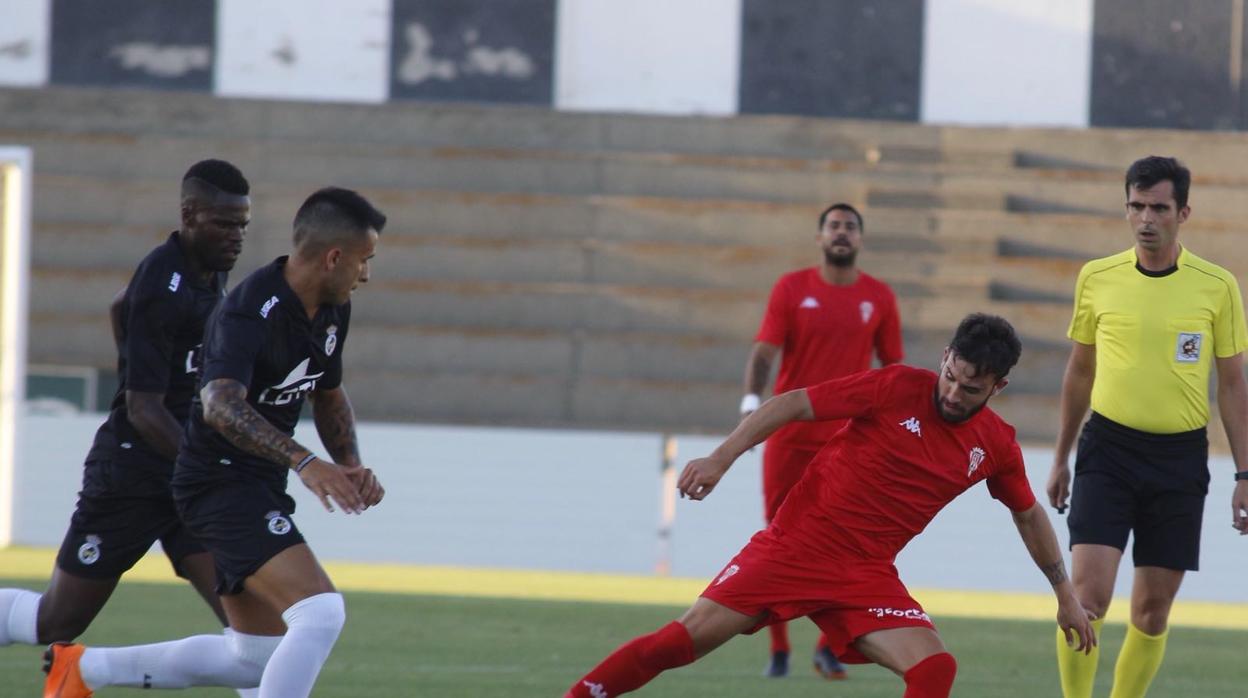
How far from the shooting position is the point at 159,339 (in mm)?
5414

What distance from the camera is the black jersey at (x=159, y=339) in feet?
17.7

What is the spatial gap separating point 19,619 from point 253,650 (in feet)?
3.41

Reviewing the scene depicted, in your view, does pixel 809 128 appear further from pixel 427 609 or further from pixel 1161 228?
pixel 1161 228

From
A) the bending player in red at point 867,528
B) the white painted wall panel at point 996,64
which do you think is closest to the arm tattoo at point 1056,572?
the bending player in red at point 867,528

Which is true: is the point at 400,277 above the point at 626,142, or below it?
below

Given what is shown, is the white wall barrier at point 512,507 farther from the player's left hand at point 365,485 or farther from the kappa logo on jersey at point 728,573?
the player's left hand at point 365,485

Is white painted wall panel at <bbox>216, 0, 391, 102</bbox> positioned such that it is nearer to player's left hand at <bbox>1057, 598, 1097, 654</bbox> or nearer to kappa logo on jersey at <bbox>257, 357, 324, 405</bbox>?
kappa logo on jersey at <bbox>257, 357, 324, 405</bbox>

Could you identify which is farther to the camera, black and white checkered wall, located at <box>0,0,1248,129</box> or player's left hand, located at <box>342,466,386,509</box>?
black and white checkered wall, located at <box>0,0,1248,129</box>

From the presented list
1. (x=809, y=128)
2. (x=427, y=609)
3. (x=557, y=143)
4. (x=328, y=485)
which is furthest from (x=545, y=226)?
(x=328, y=485)

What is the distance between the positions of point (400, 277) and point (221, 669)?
1420 centimetres

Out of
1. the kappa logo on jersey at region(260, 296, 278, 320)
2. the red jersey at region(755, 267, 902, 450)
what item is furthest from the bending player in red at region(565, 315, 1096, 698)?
the red jersey at region(755, 267, 902, 450)

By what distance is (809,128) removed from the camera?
20.8m

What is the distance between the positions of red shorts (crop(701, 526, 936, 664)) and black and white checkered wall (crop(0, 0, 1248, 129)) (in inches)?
652

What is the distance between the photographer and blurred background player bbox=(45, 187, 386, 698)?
15.6 ft
